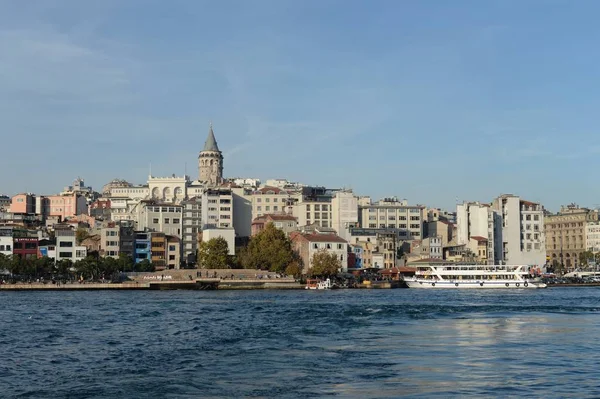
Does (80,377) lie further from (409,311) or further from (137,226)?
(137,226)

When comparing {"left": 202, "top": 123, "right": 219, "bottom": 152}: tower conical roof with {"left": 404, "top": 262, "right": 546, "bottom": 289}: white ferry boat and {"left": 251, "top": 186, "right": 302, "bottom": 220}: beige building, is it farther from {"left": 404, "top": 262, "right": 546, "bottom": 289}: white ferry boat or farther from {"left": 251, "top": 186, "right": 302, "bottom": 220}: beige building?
{"left": 404, "top": 262, "right": 546, "bottom": 289}: white ferry boat

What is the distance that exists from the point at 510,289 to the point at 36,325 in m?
54.4

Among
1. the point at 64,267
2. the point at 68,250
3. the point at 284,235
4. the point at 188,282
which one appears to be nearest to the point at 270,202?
the point at 284,235

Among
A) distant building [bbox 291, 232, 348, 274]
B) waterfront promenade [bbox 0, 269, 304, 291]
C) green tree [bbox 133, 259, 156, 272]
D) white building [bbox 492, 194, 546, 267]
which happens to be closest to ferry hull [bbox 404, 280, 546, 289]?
distant building [bbox 291, 232, 348, 274]

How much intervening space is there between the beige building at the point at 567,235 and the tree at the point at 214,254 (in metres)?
63.9

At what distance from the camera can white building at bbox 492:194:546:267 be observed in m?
113

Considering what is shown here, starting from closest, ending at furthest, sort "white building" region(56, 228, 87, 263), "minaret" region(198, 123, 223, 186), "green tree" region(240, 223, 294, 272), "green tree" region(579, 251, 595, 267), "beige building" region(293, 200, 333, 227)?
1. "green tree" region(240, 223, 294, 272)
2. "white building" region(56, 228, 87, 263)
3. "beige building" region(293, 200, 333, 227)
4. "green tree" region(579, 251, 595, 267)
5. "minaret" region(198, 123, 223, 186)

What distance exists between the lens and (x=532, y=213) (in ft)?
376

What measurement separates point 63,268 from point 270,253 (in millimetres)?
20055

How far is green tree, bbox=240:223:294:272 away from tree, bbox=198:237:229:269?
241 centimetres

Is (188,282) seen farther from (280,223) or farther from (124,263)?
(280,223)

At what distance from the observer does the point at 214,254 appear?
88.4 meters

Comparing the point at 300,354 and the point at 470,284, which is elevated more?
the point at 470,284

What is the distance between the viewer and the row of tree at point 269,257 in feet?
283
